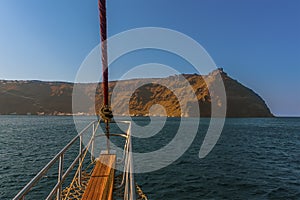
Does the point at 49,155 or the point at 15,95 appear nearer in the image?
the point at 49,155

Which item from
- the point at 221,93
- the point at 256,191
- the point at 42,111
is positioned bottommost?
the point at 256,191

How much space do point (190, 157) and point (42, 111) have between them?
17677cm

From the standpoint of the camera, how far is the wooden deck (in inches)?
221

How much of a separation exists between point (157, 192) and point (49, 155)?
54.5 ft

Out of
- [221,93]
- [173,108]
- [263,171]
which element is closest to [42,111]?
[173,108]

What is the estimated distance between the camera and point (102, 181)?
6473 mm

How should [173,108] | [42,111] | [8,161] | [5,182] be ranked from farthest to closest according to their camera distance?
1. [173,108]
2. [42,111]
3. [8,161]
4. [5,182]

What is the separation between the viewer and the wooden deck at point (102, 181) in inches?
221

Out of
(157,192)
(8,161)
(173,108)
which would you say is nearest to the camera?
(157,192)

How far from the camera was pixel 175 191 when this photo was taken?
15203 millimetres

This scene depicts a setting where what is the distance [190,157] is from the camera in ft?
88.7

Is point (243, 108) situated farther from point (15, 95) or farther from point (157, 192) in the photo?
point (157, 192)

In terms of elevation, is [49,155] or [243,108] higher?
[243,108]

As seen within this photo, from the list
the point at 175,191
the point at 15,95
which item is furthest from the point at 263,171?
the point at 15,95
